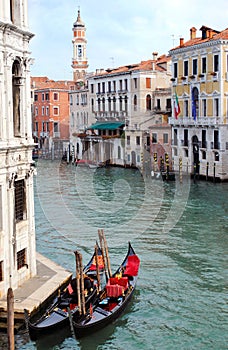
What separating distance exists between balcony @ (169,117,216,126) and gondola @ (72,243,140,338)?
49.4ft

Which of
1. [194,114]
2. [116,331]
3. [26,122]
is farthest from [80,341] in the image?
[194,114]

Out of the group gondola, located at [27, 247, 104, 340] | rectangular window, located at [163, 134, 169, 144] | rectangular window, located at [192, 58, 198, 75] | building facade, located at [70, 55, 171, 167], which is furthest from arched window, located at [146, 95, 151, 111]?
gondola, located at [27, 247, 104, 340]

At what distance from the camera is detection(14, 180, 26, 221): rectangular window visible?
9.28 meters

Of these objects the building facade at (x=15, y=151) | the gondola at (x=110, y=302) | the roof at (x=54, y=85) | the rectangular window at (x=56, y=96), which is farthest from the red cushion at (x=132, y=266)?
the roof at (x=54, y=85)

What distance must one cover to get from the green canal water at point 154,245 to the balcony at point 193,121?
250cm

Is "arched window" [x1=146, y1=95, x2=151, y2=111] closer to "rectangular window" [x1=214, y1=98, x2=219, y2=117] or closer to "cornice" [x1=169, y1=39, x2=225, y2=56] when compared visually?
"cornice" [x1=169, y1=39, x2=225, y2=56]

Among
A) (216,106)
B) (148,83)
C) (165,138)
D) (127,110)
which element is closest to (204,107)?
(216,106)

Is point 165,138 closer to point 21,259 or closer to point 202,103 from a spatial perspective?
point 202,103

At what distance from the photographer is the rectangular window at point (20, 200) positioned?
30.5 ft

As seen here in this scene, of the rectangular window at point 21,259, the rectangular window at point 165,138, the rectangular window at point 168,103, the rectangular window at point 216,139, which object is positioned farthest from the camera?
the rectangular window at point 168,103

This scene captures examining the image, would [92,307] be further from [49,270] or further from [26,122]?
[26,122]

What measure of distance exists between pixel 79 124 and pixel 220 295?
2979 centimetres

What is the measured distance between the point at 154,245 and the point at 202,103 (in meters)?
13.4

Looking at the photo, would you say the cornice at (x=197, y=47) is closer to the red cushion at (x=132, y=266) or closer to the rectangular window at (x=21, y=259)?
the red cushion at (x=132, y=266)
